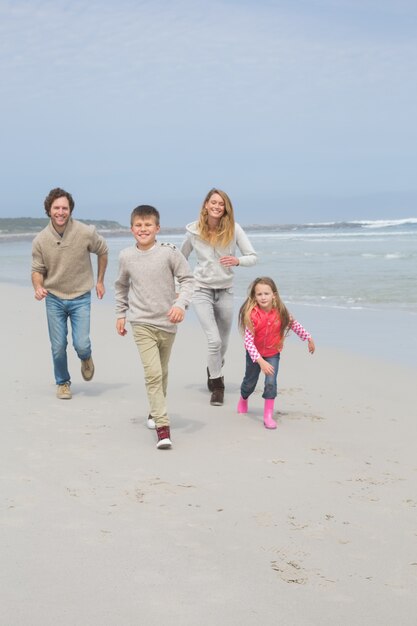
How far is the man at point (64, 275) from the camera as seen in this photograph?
21.6 feet

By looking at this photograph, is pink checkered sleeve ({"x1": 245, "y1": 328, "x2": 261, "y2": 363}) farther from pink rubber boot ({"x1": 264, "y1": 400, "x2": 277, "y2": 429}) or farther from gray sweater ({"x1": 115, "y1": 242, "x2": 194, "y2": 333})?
gray sweater ({"x1": 115, "y1": 242, "x2": 194, "y2": 333})

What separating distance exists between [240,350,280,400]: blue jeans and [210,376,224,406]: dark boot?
45cm

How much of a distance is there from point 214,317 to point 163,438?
1863 mm

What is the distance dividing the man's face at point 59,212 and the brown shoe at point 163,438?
2.22 metres

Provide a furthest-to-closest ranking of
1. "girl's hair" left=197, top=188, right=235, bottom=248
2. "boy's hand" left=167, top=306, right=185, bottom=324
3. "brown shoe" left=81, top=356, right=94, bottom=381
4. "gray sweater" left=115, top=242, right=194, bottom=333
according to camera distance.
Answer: "brown shoe" left=81, top=356, right=94, bottom=381, "girl's hair" left=197, top=188, right=235, bottom=248, "gray sweater" left=115, top=242, right=194, bottom=333, "boy's hand" left=167, top=306, right=185, bottom=324

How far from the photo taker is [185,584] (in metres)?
3.15

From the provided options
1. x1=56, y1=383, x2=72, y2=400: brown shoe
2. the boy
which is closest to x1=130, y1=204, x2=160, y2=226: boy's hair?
the boy

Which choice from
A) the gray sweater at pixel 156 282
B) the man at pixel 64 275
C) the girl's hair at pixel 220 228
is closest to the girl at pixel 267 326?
the gray sweater at pixel 156 282

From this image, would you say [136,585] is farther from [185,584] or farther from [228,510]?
[228,510]

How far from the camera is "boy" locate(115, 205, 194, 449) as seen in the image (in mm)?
5258

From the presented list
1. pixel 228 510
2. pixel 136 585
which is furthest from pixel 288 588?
pixel 228 510

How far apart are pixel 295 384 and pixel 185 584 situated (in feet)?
13.9

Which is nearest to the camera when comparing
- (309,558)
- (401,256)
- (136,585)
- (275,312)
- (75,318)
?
(136,585)

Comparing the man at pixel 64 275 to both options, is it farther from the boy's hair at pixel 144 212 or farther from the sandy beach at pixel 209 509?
the boy's hair at pixel 144 212
